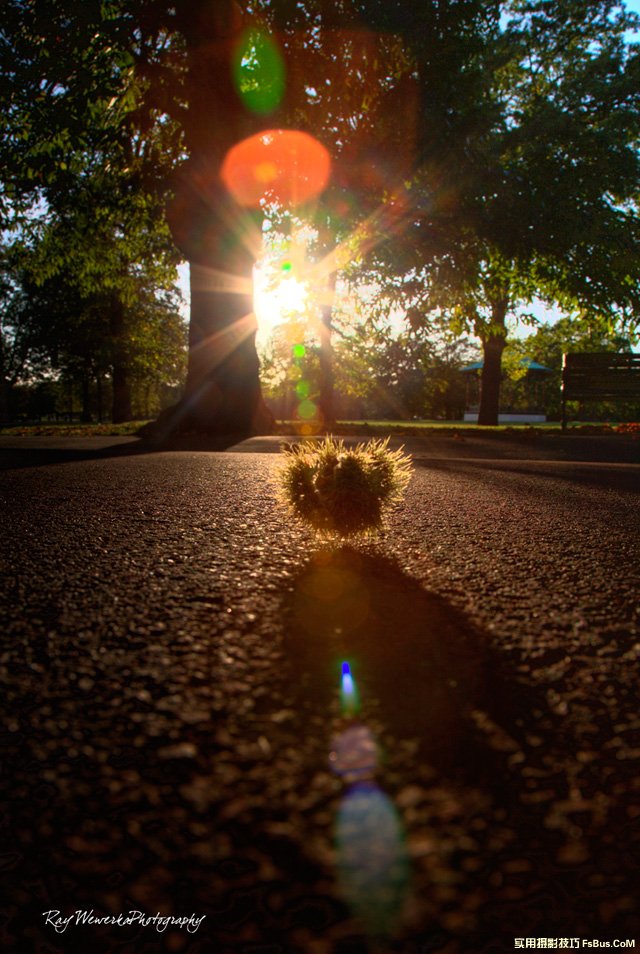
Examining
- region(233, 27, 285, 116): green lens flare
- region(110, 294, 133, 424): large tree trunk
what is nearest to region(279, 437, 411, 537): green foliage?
region(233, 27, 285, 116): green lens flare

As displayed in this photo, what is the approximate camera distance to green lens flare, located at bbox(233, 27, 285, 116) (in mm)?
12586

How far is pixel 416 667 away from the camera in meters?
2.00

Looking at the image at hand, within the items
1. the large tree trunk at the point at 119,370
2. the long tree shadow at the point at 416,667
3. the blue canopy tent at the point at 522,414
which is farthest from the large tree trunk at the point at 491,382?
the long tree shadow at the point at 416,667

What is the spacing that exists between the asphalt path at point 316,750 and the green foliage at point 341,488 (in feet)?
0.94

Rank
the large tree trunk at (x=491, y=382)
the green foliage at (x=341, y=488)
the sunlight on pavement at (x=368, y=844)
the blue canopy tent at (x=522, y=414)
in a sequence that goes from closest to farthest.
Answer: the sunlight on pavement at (x=368, y=844) < the green foliage at (x=341, y=488) < the large tree trunk at (x=491, y=382) < the blue canopy tent at (x=522, y=414)

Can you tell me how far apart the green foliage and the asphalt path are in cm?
29

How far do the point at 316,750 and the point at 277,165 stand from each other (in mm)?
14242

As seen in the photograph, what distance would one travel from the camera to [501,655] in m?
2.08

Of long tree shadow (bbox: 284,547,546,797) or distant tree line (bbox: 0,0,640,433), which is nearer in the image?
long tree shadow (bbox: 284,547,546,797)

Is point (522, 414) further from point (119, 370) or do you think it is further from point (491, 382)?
point (119, 370)

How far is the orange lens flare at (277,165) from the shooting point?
13.4 meters

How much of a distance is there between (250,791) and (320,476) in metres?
2.37

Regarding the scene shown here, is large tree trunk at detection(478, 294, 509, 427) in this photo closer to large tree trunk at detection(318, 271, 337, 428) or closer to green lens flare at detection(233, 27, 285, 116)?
large tree trunk at detection(318, 271, 337, 428)

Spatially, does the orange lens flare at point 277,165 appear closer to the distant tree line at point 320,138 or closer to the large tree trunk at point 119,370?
the distant tree line at point 320,138
